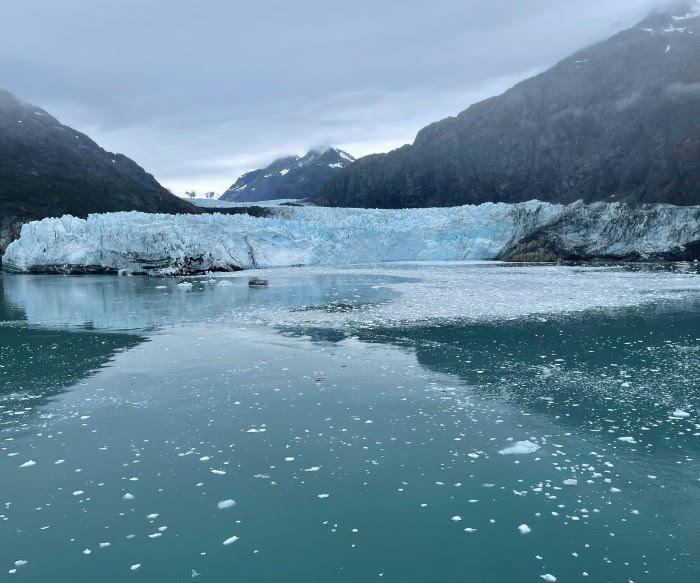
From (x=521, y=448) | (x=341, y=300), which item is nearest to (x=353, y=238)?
(x=341, y=300)

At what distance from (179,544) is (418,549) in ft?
7.23

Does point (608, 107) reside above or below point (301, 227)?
above

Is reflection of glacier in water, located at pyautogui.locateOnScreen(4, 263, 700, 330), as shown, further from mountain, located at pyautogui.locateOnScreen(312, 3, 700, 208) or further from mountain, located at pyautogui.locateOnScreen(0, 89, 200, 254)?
mountain, located at pyautogui.locateOnScreen(312, 3, 700, 208)

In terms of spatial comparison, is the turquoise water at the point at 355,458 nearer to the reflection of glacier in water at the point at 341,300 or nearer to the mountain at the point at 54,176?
the reflection of glacier in water at the point at 341,300

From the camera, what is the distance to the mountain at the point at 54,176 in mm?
88188

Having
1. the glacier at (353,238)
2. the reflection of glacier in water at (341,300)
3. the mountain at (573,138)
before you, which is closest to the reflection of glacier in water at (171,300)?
the reflection of glacier in water at (341,300)

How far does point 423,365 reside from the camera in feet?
39.2

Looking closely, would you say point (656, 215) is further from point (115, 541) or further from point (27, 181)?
point (27, 181)

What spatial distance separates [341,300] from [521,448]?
1651cm

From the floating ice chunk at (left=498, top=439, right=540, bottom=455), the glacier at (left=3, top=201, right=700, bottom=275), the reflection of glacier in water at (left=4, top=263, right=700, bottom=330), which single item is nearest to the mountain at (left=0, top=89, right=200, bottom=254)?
the glacier at (left=3, top=201, right=700, bottom=275)

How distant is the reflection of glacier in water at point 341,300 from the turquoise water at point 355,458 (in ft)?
12.0

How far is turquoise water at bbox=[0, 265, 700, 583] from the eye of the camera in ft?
16.9

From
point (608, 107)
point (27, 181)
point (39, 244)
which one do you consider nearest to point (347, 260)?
point (39, 244)

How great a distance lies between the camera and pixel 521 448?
24.2 feet
